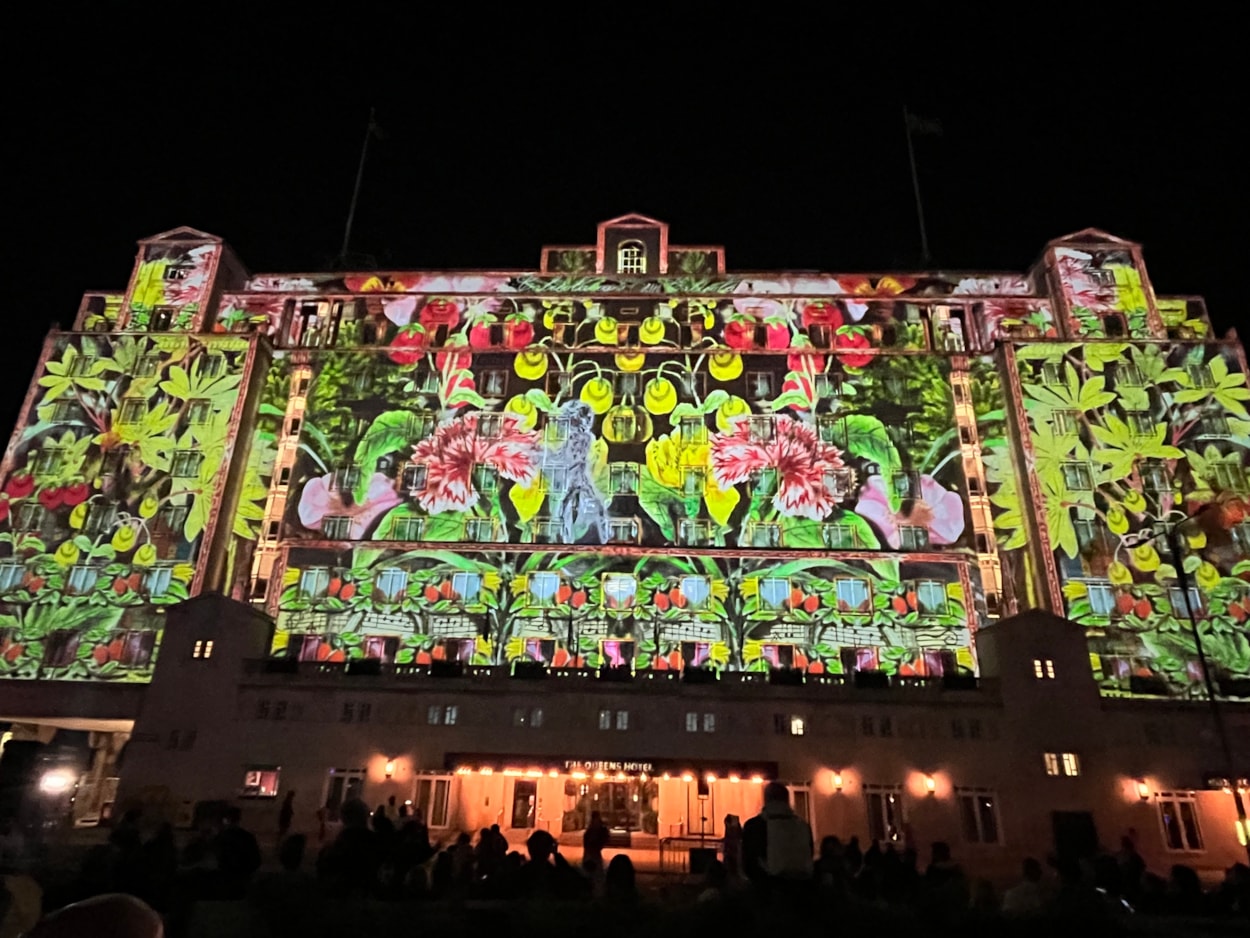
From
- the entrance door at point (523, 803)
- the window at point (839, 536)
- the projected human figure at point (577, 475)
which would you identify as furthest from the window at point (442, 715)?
the window at point (839, 536)

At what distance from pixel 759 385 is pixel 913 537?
11728 millimetres

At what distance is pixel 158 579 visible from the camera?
4222 centimetres

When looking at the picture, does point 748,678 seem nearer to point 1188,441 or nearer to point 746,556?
point 746,556

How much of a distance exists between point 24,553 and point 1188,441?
59.7 meters

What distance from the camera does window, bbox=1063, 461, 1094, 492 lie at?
43.6m

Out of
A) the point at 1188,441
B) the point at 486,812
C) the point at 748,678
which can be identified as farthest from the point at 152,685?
the point at 1188,441

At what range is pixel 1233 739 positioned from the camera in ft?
117

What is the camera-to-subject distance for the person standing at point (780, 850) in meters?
8.59

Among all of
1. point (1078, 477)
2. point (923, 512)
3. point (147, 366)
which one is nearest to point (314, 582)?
point (147, 366)

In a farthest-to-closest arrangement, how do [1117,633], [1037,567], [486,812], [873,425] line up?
1. [873,425]
2. [1037,567]
3. [1117,633]
4. [486,812]

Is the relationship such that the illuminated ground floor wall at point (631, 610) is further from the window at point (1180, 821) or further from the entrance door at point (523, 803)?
the window at point (1180, 821)

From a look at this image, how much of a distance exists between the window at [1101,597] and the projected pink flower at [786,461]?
1269 centimetres

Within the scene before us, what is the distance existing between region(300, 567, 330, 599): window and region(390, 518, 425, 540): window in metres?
3.79

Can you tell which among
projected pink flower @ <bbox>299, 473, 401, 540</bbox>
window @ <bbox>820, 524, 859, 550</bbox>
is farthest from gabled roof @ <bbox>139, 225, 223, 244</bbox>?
window @ <bbox>820, 524, 859, 550</bbox>
